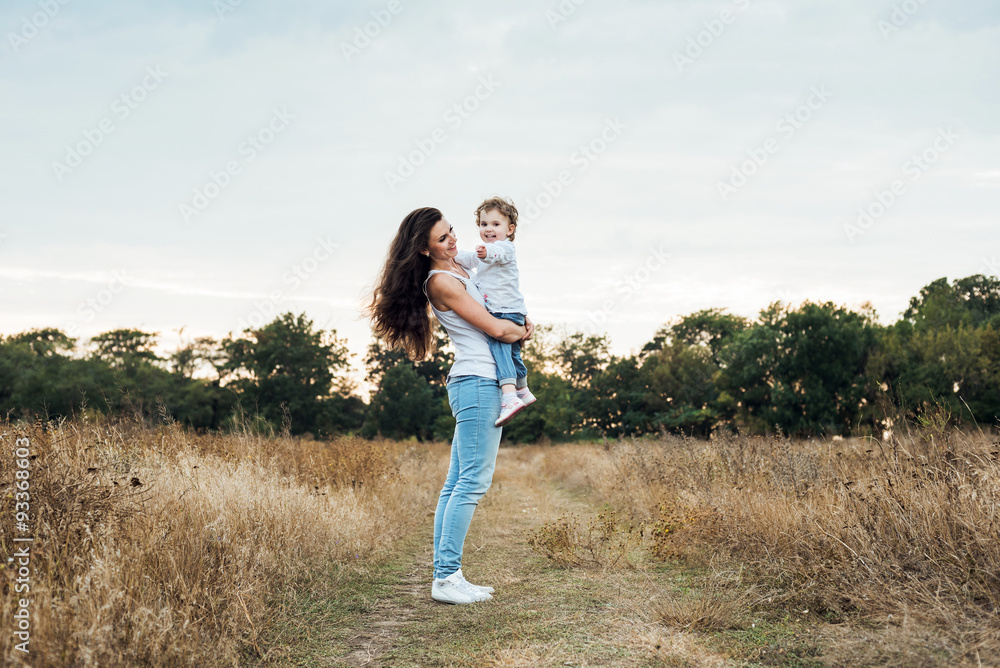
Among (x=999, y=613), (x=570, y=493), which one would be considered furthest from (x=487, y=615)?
(x=570, y=493)

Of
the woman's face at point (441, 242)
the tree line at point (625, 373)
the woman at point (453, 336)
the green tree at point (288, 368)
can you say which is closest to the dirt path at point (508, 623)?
the woman at point (453, 336)

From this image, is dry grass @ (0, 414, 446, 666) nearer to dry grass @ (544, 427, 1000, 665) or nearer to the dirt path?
the dirt path

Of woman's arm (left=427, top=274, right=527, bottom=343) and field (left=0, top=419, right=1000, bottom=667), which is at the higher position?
woman's arm (left=427, top=274, right=527, bottom=343)

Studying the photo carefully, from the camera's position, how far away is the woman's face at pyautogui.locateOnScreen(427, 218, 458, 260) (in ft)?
13.3

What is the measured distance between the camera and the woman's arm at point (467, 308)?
12.7 feet

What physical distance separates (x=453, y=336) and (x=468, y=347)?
6.5 inches

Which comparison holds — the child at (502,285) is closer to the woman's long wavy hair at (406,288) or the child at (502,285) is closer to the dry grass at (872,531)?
the woman's long wavy hair at (406,288)

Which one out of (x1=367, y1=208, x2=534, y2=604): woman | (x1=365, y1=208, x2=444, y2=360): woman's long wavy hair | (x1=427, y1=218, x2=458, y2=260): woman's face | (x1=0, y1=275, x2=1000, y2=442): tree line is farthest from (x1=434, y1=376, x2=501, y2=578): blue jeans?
(x1=0, y1=275, x2=1000, y2=442): tree line

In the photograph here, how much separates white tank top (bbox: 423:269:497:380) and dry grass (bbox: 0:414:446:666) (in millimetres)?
1694

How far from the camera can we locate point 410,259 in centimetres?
403

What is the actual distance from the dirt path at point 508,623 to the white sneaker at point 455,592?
55 mm

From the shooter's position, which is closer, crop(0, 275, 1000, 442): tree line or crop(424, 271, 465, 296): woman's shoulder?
crop(424, 271, 465, 296): woman's shoulder

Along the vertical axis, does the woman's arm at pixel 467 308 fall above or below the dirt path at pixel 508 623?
above

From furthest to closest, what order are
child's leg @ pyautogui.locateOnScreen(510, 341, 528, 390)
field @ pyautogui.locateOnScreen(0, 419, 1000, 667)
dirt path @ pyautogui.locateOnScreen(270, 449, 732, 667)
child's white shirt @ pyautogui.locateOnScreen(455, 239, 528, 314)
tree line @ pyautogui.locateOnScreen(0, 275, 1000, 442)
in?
tree line @ pyautogui.locateOnScreen(0, 275, 1000, 442)
child's white shirt @ pyautogui.locateOnScreen(455, 239, 528, 314)
child's leg @ pyautogui.locateOnScreen(510, 341, 528, 390)
dirt path @ pyautogui.locateOnScreen(270, 449, 732, 667)
field @ pyautogui.locateOnScreen(0, 419, 1000, 667)
